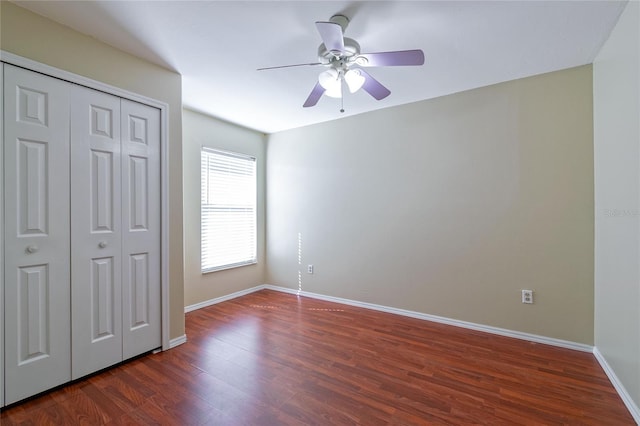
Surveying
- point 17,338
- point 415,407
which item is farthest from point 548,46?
point 17,338

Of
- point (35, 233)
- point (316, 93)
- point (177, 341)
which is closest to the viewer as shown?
point (35, 233)

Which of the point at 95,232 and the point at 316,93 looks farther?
the point at 316,93

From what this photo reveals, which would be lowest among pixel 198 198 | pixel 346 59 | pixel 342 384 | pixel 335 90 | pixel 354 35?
pixel 342 384

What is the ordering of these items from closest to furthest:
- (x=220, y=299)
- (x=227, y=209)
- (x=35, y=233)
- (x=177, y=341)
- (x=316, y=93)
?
(x=35, y=233)
(x=316, y=93)
(x=177, y=341)
(x=220, y=299)
(x=227, y=209)

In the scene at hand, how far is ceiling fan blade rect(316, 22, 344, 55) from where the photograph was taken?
1504mm

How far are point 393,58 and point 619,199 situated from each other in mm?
1773

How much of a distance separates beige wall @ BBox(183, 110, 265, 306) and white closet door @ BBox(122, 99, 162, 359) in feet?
3.31

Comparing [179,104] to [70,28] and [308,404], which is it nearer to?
[70,28]

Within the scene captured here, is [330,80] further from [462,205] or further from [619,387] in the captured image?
[619,387]

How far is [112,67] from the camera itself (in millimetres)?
2162

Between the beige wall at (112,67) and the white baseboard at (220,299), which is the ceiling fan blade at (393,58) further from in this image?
the white baseboard at (220,299)

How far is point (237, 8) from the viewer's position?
5.70 feet

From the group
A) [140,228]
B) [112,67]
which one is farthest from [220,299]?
[112,67]

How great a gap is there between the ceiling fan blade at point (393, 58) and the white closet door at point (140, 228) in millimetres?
1800
